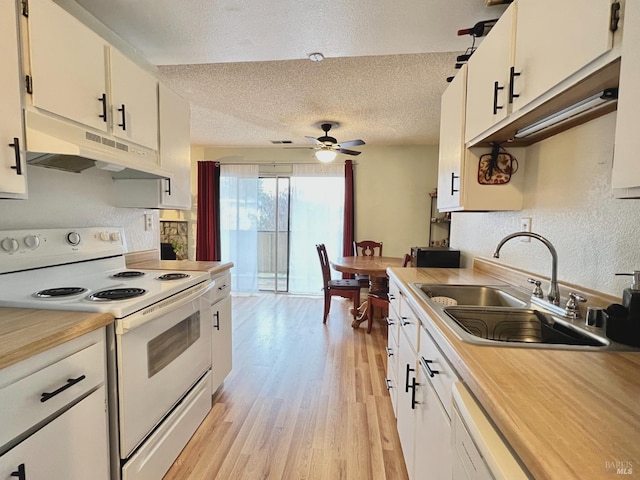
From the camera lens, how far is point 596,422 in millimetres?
588

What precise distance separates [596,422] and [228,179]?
525cm

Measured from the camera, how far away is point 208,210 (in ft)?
17.1

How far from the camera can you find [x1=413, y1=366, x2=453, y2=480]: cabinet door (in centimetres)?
94

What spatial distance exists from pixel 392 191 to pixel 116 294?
14.4 ft

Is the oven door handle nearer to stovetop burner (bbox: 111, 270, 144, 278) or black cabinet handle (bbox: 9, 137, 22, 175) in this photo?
stovetop burner (bbox: 111, 270, 144, 278)

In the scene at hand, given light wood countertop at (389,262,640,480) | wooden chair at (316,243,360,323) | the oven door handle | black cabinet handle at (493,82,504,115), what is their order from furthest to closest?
wooden chair at (316,243,360,323) < black cabinet handle at (493,82,504,115) < the oven door handle < light wood countertop at (389,262,640,480)

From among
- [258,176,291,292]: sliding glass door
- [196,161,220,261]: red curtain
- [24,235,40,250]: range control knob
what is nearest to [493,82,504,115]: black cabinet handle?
[24,235,40,250]: range control knob

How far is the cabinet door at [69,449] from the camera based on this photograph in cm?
88

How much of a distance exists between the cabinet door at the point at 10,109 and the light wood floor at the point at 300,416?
1471mm

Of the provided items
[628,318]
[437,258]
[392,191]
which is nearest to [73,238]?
[628,318]

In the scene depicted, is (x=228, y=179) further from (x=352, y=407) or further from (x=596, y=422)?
(x=596, y=422)

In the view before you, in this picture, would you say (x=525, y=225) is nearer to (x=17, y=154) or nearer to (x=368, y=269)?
(x=368, y=269)

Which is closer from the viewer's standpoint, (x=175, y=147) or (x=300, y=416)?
(x=300, y=416)

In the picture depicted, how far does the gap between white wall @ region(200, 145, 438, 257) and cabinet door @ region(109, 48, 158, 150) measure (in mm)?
3290
